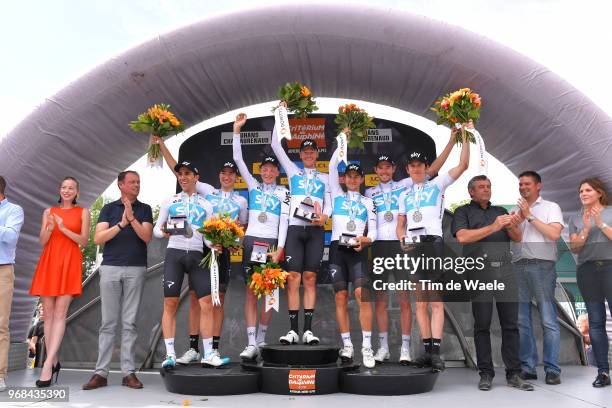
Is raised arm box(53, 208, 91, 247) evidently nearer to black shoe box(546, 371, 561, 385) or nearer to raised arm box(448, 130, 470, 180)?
raised arm box(448, 130, 470, 180)

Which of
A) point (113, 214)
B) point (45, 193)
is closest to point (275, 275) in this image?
point (113, 214)

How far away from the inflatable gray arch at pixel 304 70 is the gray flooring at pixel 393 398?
2.33 metres

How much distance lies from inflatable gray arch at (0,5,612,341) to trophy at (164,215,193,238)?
1965mm

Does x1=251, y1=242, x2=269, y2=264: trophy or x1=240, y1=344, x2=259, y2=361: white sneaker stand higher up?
x1=251, y1=242, x2=269, y2=264: trophy

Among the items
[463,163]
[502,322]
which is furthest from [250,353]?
[463,163]

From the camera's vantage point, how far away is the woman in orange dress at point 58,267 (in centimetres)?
481

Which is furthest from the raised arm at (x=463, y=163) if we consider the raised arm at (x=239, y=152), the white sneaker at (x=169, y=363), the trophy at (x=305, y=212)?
the white sneaker at (x=169, y=363)

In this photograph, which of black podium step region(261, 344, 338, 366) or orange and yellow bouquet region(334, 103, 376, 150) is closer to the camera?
black podium step region(261, 344, 338, 366)

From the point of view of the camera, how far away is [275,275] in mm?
4988

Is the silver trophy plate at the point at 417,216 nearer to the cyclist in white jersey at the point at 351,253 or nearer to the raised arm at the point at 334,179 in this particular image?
the cyclist in white jersey at the point at 351,253

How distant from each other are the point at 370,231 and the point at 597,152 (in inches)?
103

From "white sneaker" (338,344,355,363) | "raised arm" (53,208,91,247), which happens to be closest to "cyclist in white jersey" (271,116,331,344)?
"white sneaker" (338,344,355,363)

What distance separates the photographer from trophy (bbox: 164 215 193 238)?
5.00 meters

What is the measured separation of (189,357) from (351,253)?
6.54 ft
